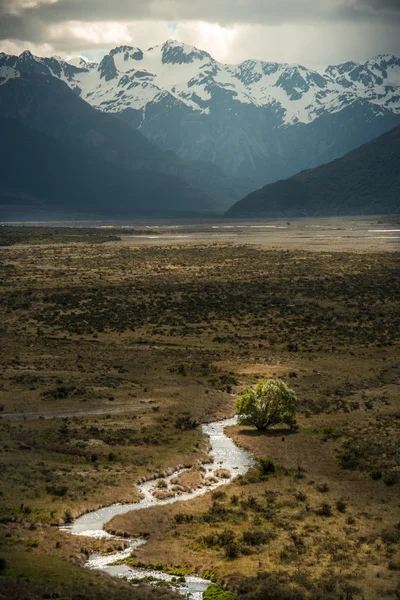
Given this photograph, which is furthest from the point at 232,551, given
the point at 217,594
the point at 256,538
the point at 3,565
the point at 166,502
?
the point at 3,565

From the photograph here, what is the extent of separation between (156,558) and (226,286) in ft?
295

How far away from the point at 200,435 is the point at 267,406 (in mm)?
4327

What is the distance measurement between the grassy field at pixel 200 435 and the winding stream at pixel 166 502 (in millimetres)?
619

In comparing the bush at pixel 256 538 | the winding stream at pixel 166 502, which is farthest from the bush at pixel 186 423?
the bush at pixel 256 538

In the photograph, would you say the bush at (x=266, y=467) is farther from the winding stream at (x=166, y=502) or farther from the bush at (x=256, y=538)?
the bush at (x=256, y=538)

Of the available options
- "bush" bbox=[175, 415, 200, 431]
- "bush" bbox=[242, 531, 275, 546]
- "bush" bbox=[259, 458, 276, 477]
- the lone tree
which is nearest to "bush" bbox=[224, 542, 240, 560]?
"bush" bbox=[242, 531, 275, 546]

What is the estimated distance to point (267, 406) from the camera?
51344mm

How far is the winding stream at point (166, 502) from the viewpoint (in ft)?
Result: 100

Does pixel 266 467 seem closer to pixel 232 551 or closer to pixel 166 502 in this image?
pixel 166 502

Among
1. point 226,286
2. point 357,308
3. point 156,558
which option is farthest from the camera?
point 226,286

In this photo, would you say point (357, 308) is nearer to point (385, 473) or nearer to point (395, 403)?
point (395, 403)

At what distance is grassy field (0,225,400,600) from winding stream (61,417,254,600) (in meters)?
0.62

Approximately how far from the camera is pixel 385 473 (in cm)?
4156

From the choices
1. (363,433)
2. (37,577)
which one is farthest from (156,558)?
(363,433)
